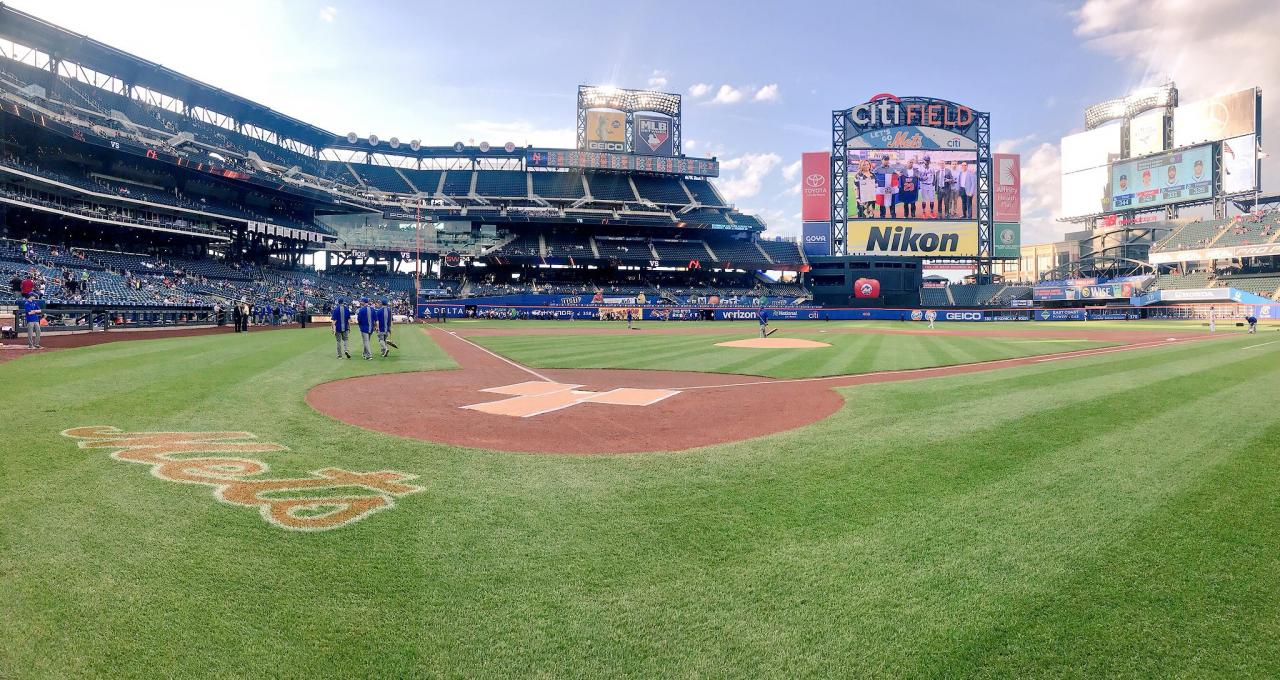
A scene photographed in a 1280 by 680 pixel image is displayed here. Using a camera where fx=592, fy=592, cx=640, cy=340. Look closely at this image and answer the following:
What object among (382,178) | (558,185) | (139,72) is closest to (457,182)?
(382,178)

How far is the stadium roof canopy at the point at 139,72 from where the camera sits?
39781 mm

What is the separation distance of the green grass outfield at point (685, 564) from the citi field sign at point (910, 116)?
65.6 m

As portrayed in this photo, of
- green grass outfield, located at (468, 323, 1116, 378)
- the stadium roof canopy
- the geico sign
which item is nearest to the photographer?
green grass outfield, located at (468, 323, 1116, 378)

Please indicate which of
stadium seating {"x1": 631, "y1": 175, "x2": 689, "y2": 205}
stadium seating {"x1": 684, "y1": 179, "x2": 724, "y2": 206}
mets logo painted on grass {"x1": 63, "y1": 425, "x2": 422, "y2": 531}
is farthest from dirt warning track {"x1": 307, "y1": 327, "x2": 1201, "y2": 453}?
stadium seating {"x1": 684, "y1": 179, "x2": 724, "y2": 206}

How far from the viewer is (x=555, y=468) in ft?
17.7

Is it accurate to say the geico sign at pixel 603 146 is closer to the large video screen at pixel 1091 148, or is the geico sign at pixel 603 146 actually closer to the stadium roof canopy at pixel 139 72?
the stadium roof canopy at pixel 139 72

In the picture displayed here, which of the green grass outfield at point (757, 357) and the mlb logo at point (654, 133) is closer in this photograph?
the green grass outfield at point (757, 357)

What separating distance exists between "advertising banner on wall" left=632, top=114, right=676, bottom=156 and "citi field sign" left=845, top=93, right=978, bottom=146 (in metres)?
22.0

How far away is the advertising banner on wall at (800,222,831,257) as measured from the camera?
66125 mm

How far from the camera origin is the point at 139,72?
159 feet

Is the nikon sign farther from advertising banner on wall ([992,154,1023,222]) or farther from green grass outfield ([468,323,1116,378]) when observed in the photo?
green grass outfield ([468,323,1116,378])

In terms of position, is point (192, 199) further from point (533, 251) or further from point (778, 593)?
point (778, 593)

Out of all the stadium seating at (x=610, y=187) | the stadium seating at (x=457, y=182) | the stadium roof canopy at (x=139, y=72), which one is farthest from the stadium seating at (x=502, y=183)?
the stadium roof canopy at (x=139, y=72)

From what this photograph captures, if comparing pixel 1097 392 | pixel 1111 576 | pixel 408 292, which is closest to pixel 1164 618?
pixel 1111 576
